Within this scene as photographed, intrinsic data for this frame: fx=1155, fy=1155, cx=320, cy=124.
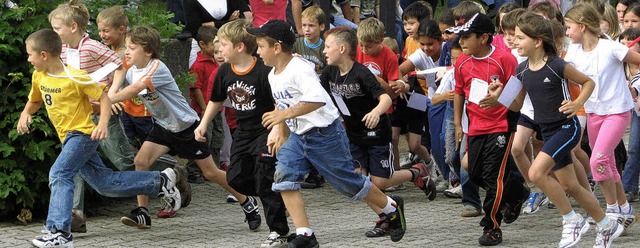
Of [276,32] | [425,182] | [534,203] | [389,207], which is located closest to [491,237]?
[389,207]

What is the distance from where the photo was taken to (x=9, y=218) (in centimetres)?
911

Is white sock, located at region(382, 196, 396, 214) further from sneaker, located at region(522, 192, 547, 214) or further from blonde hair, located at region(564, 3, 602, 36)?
blonde hair, located at region(564, 3, 602, 36)

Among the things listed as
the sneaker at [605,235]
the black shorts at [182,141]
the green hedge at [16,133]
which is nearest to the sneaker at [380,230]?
the sneaker at [605,235]

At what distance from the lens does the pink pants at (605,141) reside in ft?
27.3

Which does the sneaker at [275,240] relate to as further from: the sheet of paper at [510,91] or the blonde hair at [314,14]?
the blonde hair at [314,14]

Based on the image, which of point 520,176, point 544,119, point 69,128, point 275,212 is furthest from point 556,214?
point 69,128

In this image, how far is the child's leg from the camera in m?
8.33

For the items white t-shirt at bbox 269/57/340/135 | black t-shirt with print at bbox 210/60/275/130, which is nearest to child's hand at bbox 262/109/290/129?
white t-shirt at bbox 269/57/340/135

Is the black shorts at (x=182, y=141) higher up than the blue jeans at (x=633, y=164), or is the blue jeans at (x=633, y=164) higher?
the black shorts at (x=182, y=141)

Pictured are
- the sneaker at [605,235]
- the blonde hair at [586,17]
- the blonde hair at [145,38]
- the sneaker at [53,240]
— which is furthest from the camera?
the blonde hair at [145,38]

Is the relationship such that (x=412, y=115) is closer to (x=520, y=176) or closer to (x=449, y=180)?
(x=449, y=180)

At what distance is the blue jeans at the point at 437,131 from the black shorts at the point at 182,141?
237 centimetres

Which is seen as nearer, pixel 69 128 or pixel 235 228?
pixel 69 128

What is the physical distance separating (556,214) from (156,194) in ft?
10.5
